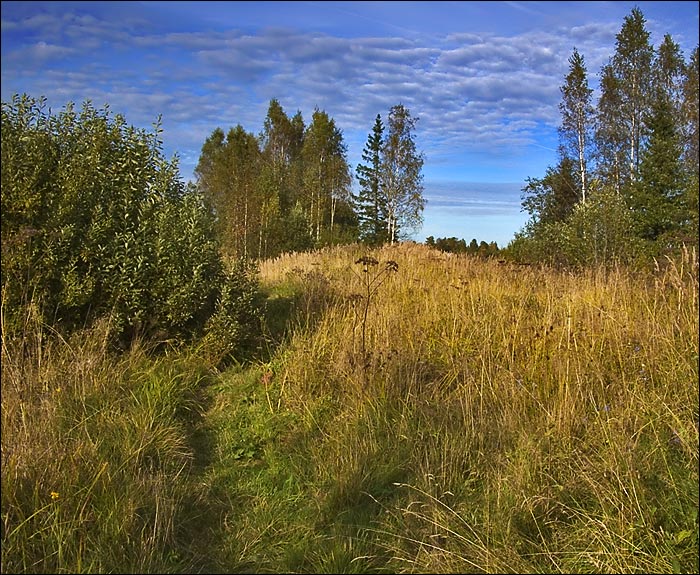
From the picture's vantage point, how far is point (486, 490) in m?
3.01

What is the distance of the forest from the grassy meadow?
0.02m

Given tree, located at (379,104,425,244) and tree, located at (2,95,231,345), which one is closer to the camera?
tree, located at (2,95,231,345)

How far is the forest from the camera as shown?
8.61 ft

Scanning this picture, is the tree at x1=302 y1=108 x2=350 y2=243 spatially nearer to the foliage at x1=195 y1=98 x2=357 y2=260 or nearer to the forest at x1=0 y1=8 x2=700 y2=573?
the foliage at x1=195 y1=98 x2=357 y2=260

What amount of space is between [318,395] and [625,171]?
2146 cm

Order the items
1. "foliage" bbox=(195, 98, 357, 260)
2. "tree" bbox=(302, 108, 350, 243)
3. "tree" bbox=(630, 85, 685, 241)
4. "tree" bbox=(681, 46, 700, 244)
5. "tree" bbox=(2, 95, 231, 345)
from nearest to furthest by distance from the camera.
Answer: "tree" bbox=(681, 46, 700, 244)
"tree" bbox=(630, 85, 685, 241)
"tree" bbox=(2, 95, 231, 345)
"foliage" bbox=(195, 98, 357, 260)
"tree" bbox=(302, 108, 350, 243)

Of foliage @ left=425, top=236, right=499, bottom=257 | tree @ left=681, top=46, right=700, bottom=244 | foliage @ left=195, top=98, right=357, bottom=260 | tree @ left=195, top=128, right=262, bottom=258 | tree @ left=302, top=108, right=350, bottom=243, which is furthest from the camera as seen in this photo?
tree @ left=302, top=108, right=350, bottom=243

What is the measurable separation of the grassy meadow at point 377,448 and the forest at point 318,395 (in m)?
0.02

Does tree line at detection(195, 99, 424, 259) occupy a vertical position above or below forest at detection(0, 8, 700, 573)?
above

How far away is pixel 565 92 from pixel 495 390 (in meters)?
22.9

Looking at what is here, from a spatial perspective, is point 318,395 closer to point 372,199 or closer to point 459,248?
point 459,248

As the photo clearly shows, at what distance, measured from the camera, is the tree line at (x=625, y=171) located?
121 inches

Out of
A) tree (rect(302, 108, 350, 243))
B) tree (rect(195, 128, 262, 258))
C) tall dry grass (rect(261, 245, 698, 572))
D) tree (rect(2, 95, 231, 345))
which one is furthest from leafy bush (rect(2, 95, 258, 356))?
→ tree (rect(302, 108, 350, 243))

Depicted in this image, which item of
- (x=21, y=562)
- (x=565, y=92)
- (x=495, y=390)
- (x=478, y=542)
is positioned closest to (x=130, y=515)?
(x=21, y=562)
